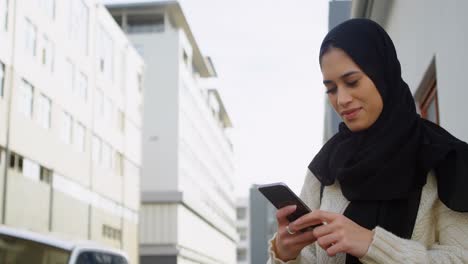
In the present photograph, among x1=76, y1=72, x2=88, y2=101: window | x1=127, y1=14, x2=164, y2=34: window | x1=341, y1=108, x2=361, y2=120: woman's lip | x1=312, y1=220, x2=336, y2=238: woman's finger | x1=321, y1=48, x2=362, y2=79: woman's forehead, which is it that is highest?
x1=127, y1=14, x2=164, y2=34: window

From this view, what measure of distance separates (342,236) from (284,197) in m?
0.26

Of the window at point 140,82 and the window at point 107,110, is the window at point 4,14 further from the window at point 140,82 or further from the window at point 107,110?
the window at point 140,82

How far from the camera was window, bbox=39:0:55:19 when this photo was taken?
2818cm

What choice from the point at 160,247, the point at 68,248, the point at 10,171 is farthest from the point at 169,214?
the point at 68,248

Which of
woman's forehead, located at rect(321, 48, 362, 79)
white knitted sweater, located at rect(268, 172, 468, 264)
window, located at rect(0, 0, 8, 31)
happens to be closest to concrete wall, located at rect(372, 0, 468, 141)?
woman's forehead, located at rect(321, 48, 362, 79)

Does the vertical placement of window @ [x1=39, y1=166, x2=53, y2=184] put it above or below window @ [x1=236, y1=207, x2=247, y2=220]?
below

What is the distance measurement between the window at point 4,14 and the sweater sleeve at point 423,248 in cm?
2368

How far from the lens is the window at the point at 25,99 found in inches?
1008

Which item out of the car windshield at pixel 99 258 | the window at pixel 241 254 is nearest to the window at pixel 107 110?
the car windshield at pixel 99 258

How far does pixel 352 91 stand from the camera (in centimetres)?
196

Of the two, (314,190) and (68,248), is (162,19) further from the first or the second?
(314,190)

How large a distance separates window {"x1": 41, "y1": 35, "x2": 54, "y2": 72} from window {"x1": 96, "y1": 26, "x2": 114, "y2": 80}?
7766 millimetres

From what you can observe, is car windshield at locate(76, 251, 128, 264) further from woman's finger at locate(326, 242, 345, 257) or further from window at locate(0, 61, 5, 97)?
window at locate(0, 61, 5, 97)

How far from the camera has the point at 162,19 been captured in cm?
5675
